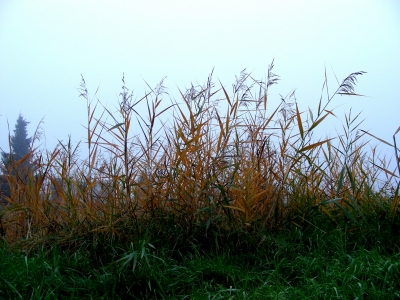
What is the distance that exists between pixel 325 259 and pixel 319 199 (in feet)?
2.61

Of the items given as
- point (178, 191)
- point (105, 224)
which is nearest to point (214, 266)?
point (178, 191)

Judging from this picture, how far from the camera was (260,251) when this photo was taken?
2914mm

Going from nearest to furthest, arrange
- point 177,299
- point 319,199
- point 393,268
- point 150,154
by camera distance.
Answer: point 177,299 < point 393,268 < point 150,154 < point 319,199

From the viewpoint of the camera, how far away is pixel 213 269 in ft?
8.55

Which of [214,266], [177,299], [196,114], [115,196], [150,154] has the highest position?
[196,114]

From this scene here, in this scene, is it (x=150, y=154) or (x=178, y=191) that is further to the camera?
(x=150, y=154)

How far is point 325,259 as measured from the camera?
2.81m

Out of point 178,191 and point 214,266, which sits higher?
point 178,191

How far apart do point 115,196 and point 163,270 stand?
77cm

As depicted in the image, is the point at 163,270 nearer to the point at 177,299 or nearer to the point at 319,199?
the point at 177,299

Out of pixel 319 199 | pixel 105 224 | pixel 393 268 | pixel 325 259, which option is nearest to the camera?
pixel 393 268

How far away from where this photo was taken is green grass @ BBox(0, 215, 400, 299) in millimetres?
2381

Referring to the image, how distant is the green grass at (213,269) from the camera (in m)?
2.38

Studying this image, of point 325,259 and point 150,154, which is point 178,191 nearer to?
point 150,154
